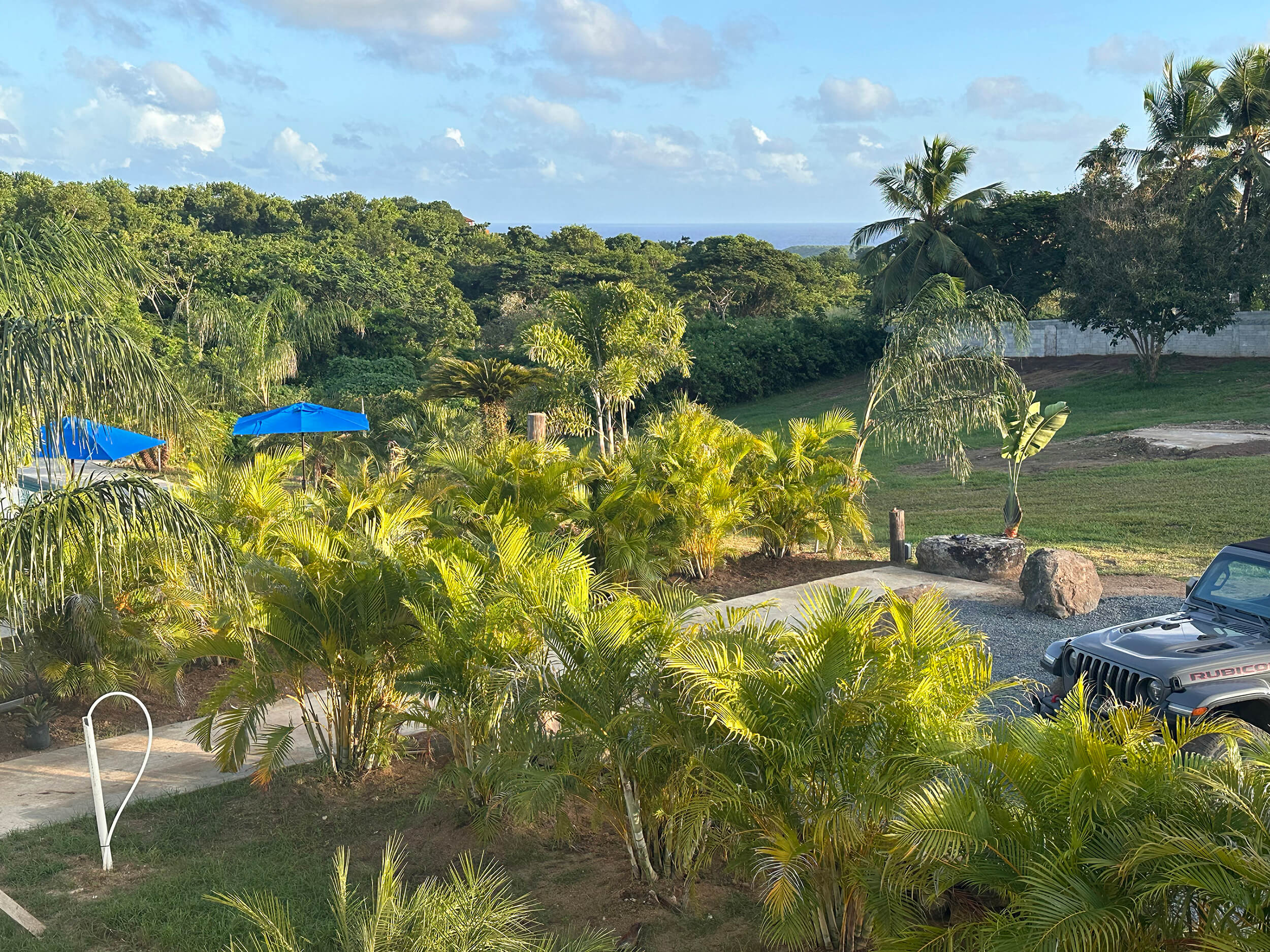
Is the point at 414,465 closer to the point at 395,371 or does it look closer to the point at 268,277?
the point at 395,371

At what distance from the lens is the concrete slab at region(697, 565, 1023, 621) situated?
11969mm

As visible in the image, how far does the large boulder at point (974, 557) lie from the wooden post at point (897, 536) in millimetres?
451

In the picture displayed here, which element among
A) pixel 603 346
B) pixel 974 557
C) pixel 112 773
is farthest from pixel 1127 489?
pixel 112 773

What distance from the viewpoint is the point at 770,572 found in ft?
45.6

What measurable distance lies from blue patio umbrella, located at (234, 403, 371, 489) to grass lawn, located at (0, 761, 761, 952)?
10.7 metres

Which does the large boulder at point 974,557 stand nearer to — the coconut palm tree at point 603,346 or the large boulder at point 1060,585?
the large boulder at point 1060,585

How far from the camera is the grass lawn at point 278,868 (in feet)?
16.8

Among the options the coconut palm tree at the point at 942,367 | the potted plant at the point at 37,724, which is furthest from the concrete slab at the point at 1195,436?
the potted plant at the point at 37,724

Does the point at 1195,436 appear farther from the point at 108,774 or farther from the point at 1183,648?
the point at 108,774

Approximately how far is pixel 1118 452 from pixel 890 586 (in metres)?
12.3

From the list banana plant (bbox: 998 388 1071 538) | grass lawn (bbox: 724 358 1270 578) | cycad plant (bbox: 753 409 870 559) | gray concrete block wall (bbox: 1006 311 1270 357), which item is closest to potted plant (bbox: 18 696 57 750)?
cycad plant (bbox: 753 409 870 559)

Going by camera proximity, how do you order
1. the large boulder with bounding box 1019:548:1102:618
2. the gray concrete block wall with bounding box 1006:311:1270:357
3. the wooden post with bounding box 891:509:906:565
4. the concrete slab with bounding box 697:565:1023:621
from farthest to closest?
the gray concrete block wall with bounding box 1006:311:1270:357 < the wooden post with bounding box 891:509:906:565 < the concrete slab with bounding box 697:565:1023:621 < the large boulder with bounding box 1019:548:1102:618

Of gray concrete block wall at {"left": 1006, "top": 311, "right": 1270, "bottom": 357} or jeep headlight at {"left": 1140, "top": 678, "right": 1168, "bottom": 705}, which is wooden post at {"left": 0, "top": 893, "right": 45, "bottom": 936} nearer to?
jeep headlight at {"left": 1140, "top": 678, "right": 1168, "bottom": 705}

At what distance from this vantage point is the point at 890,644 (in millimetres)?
4844
